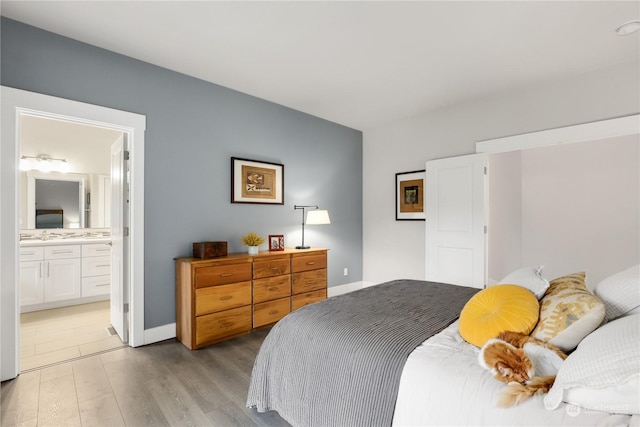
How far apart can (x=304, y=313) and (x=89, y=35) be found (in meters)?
2.76

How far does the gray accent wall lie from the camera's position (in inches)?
98.1

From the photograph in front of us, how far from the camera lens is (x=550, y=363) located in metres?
1.13

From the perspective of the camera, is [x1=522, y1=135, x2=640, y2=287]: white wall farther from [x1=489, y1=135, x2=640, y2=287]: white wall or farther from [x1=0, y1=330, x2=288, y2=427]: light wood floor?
[x1=0, y1=330, x2=288, y2=427]: light wood floor

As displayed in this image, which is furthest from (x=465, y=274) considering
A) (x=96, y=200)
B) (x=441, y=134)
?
(x=96, y=200)

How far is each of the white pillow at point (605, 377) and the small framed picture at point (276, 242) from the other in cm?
304

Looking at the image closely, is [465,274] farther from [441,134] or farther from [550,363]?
[550,363]

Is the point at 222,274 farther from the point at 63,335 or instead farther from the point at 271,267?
the point at 63,335

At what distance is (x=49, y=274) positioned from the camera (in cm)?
405

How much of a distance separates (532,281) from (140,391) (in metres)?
2.55

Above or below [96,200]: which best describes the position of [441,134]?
above

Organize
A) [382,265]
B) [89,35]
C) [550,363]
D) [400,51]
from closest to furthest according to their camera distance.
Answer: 1. [550,363]
2. [89,35]
3. [400,51]
4. [382,265]

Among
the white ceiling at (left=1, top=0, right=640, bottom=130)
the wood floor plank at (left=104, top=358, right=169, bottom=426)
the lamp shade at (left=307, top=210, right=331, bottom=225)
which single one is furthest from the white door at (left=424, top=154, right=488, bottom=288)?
the wood floor plank at (left=104, top=358, right=169, bottom=426)

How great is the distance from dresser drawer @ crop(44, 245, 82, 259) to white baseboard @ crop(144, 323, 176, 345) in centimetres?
226

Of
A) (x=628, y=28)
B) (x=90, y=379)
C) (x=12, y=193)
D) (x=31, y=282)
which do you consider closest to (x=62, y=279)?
(x=31, y=282)
